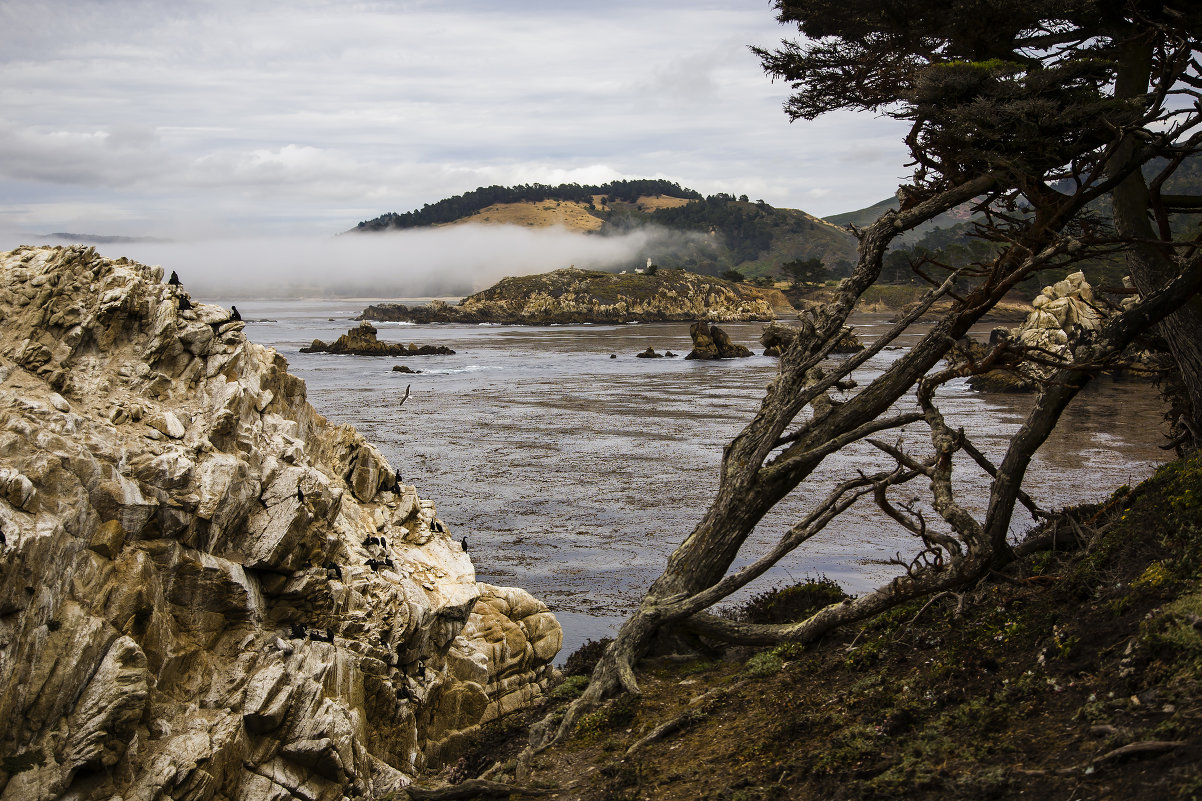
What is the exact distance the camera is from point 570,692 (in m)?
9.46

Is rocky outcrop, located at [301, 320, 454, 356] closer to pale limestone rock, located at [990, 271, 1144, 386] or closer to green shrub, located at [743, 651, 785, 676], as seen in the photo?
pale limestone rock, located at [990, 271, 1144, 386]

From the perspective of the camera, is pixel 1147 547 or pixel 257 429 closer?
pixel 1147 547

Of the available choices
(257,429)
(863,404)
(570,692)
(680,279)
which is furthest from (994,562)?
(680,279)

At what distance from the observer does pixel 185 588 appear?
27.6 feet

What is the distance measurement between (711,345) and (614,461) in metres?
38.0

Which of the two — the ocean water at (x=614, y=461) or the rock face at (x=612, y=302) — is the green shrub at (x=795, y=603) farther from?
the rock face at (x=612, y=302)

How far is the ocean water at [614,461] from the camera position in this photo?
1680 centimetres

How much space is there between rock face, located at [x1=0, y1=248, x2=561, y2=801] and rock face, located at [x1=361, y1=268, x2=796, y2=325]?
108095mm

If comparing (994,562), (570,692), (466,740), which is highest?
(994,562)

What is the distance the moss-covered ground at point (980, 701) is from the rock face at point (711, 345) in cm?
5556

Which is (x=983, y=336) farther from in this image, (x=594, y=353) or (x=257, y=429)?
(x=257, y=429)

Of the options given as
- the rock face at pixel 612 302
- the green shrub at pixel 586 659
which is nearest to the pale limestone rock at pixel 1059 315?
the green shrub at pixel 586 659

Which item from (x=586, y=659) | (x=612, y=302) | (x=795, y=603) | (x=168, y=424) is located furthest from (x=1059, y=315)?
(x=612, y=302)

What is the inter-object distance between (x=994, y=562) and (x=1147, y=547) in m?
1.27
